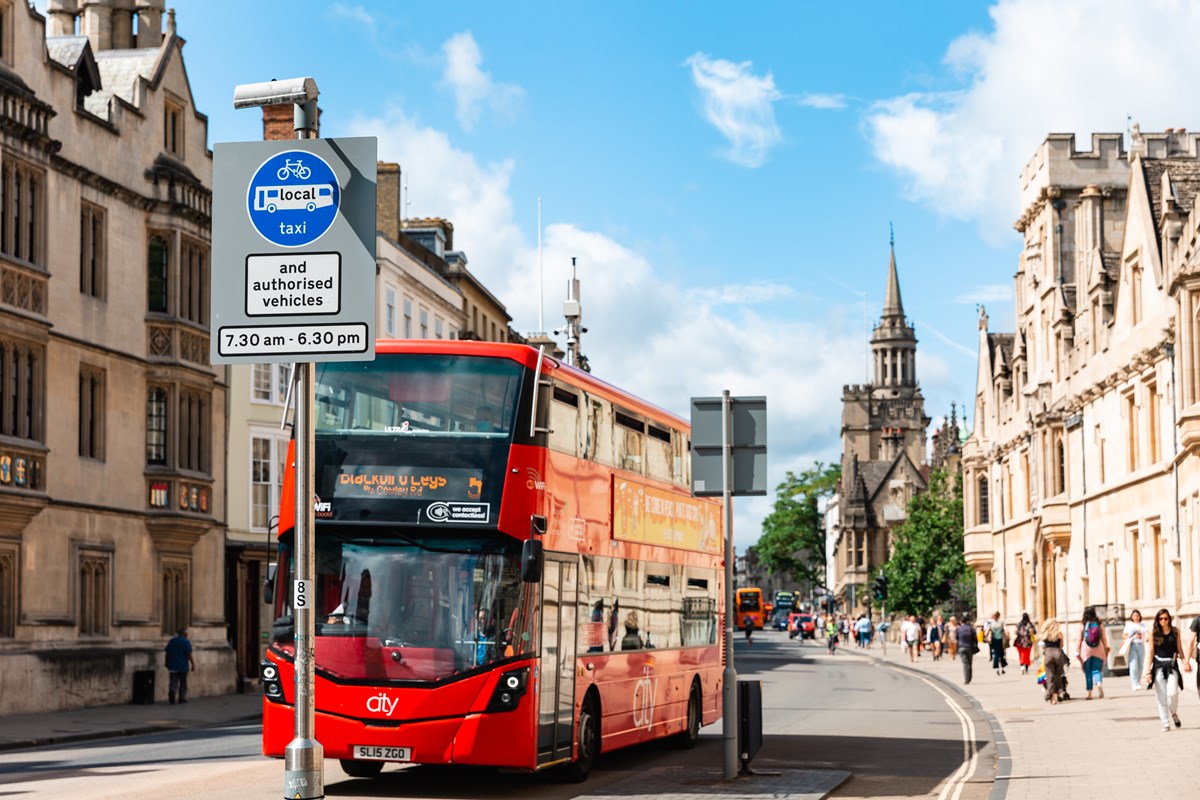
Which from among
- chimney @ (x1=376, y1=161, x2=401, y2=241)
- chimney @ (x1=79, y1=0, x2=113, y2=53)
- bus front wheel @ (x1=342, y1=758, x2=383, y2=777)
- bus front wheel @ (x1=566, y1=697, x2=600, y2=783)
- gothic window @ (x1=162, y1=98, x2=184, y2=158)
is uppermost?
chimney @ (x1=79, y1=0, x2=113, y2=53)

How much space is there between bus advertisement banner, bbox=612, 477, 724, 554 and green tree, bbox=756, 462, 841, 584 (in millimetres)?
135870

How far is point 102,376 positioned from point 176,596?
243 inches

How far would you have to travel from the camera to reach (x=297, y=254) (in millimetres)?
10562

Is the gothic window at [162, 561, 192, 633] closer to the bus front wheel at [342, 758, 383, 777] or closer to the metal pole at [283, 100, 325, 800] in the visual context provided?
the bus front wheel at [342, 758, 383, 777]

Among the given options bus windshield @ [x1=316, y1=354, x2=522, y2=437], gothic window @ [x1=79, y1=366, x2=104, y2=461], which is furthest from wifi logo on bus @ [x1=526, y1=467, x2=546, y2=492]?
gothic window @ [x1=79, y1=366, x2=104, y2=461]

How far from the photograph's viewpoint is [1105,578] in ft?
166

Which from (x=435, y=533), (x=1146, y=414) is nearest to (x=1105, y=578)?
(x=1146, y=414)

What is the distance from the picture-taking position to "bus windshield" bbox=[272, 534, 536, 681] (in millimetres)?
15695

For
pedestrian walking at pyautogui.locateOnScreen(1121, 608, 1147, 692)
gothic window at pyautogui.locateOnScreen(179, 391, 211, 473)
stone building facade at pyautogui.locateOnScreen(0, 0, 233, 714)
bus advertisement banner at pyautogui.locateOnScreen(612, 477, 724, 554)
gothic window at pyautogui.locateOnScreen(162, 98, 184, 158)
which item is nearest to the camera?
bus advertisement banner at pyautogui.locateOnScreen(612, 477, 724, 554)

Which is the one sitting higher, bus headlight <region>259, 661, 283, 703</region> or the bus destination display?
the bus destination display

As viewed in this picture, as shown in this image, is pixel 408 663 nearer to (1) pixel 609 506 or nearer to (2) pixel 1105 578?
(1) pixel 609 506

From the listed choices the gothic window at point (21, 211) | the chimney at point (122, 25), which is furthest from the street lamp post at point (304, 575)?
the chimney at point (122, 25)

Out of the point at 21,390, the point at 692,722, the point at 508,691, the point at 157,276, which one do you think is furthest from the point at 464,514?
the point at 157,276

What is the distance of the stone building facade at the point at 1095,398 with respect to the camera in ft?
136
